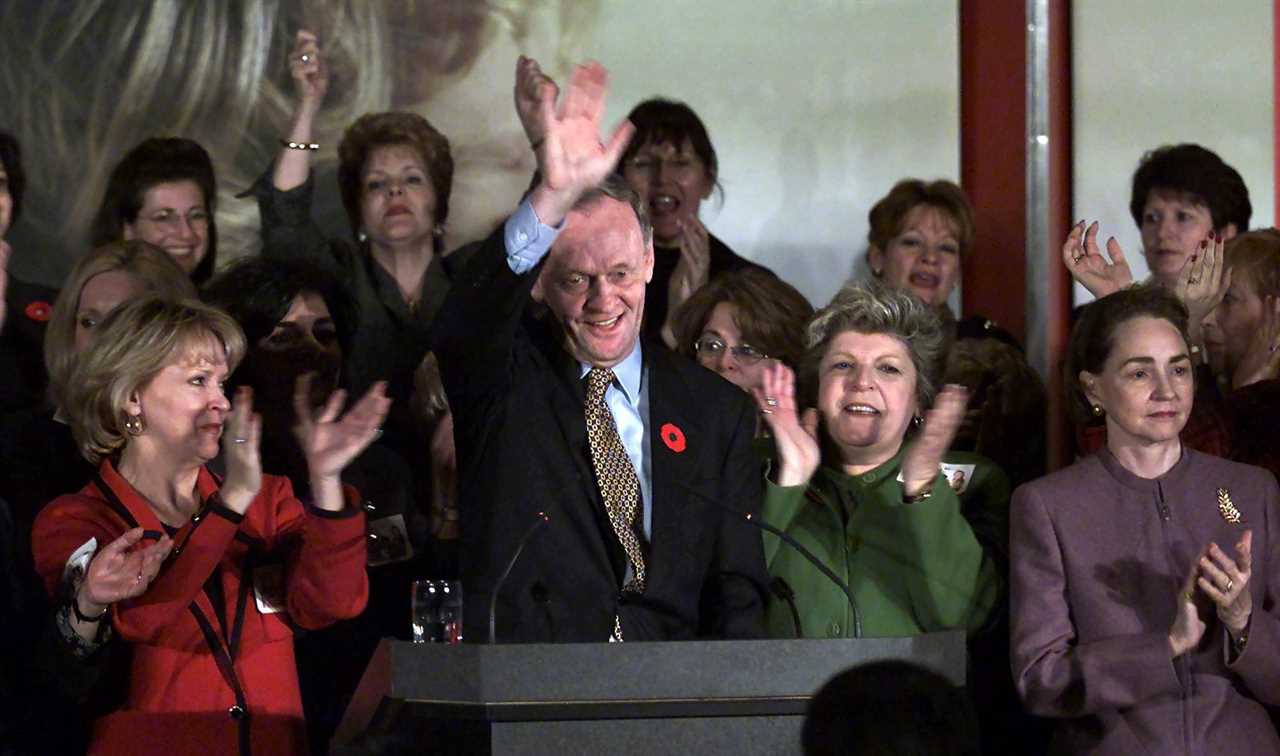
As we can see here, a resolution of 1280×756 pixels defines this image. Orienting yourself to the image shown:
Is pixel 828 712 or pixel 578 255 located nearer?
pixel 828 712

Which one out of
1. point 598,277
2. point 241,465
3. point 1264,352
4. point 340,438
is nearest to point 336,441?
point 340,438

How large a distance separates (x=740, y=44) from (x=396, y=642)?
3.44 m

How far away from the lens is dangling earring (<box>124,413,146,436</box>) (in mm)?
3459

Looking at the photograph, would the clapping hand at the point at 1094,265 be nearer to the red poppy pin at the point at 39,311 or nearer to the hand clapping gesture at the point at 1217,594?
the hand clapping gesture at the point at 1217,594

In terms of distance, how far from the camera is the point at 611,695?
2.54 m

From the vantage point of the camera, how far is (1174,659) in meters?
3.37

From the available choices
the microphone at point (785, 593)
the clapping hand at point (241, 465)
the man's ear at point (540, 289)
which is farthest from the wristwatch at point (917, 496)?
the clapping hand at point (241, 465)

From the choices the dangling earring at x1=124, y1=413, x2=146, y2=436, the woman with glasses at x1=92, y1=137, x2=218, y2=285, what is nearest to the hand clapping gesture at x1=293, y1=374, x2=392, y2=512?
the dangling earring at x1=124, y1=413, x2=146, y2=436

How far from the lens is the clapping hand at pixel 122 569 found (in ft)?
10.3

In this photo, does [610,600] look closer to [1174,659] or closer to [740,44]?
[1174,659]

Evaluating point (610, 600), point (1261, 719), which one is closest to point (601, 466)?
point (610, 600)

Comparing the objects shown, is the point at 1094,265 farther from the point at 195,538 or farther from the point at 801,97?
the point at 195,538

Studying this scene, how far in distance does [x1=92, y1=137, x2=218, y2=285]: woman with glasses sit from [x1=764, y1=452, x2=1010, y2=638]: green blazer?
167 centimetres

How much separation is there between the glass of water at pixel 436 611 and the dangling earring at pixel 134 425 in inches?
27.6
